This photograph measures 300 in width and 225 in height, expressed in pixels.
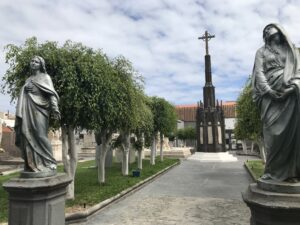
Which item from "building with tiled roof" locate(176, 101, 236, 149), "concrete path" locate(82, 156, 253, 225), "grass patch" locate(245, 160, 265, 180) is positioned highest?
"building with tiled roof" locate(176, 101, 236, 149)

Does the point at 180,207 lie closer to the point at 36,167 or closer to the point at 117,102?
the point at 117,102

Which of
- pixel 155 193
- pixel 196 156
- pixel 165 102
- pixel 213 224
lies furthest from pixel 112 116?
pixel 196 156

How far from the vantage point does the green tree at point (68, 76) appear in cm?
1056

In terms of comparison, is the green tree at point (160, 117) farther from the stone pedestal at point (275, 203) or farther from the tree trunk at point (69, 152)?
the stone pedestal at point (275, 203)

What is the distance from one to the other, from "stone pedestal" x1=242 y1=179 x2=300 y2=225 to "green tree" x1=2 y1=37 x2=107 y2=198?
7.25m

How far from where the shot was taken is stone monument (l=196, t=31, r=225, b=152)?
116 feet

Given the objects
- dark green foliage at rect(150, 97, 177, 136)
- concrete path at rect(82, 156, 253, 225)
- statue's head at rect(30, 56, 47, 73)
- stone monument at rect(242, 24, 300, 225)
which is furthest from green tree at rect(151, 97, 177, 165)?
stone monument at rect(242, 24, 300, 225)

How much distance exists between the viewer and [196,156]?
113 ft

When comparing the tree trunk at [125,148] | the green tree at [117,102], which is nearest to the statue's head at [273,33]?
the green tree at [117,102]

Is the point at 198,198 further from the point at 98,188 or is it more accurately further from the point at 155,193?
the point at 98,188

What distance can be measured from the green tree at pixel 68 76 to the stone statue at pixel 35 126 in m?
3.67

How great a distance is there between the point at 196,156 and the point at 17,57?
1052 inches

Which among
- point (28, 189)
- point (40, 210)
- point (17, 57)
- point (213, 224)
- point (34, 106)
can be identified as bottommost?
point (213, 224)

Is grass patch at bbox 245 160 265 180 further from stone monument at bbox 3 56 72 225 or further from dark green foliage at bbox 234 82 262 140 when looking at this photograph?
stone monument at bbox 3 56 72 225
